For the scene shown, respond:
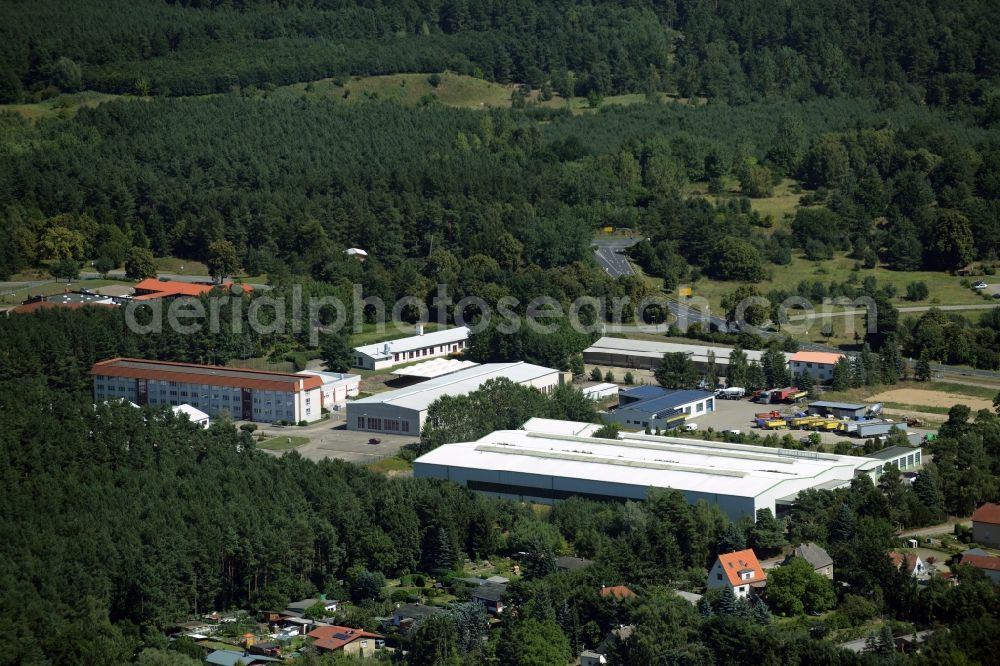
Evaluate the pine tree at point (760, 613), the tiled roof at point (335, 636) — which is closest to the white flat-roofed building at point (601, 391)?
the pine tree at point (760, 613)

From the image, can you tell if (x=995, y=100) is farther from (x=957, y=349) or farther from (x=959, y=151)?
(x=957, y=349)

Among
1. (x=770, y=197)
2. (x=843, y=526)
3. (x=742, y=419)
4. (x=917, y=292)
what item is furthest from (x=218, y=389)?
(x=770, y=197)

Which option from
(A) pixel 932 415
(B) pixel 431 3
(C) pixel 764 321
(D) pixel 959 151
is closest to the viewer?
(A) pixel 932 415

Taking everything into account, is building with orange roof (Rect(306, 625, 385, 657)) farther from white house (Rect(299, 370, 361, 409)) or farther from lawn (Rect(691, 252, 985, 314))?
lawn (Rect(691, 252, 985, 314))

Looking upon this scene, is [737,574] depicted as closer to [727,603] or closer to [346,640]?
[727,603]

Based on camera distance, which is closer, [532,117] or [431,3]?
[532,117]

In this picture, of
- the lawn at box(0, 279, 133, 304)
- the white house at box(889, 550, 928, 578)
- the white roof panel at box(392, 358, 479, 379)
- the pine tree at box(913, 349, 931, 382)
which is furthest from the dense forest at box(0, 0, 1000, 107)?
the white house at box(889, 550, 928, 578)

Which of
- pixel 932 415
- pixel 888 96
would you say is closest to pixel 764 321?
pixel 932 415
